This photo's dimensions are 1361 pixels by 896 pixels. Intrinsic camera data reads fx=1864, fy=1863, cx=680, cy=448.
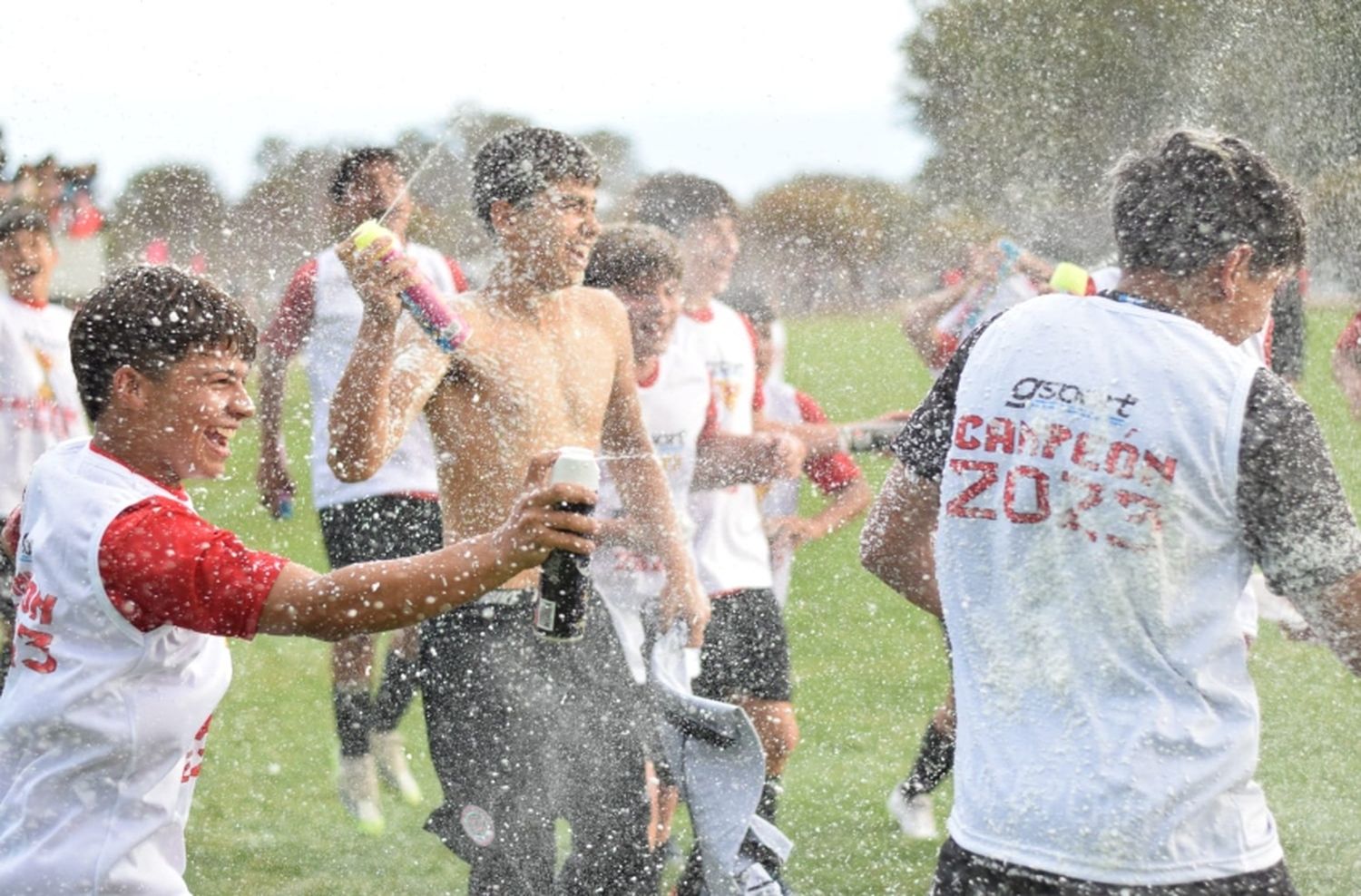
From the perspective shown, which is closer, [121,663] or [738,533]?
[121,663]

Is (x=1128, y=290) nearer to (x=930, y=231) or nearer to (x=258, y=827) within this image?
(x=258, y=827)

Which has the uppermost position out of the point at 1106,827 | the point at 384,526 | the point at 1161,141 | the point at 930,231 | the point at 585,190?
the point at 1161,141

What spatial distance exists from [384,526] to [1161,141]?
3.32 meters

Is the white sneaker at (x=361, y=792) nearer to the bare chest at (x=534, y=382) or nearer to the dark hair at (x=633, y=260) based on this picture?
the dark hair at (x=633, y=260)

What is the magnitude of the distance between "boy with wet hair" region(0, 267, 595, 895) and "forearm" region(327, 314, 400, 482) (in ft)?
2.33

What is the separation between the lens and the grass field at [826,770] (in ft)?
15.8

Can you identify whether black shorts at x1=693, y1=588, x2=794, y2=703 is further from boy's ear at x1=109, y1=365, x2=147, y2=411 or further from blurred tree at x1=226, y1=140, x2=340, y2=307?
blurred tree at x1=226, y1=140, x2=340, y2=307

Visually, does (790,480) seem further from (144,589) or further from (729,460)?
(144,589)

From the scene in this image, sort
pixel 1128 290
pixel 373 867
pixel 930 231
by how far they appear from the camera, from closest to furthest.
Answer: pixel 1128 290 < pixel 373 867 < pixel 930 231

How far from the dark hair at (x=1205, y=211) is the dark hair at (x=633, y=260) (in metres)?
2.31

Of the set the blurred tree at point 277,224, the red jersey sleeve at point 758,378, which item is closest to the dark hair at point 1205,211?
the red jersey sleeve at point 758,378

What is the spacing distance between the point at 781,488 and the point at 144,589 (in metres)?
3.86

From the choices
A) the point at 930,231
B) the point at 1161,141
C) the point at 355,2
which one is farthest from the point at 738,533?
the point at 930,231

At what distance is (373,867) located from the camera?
490cm
